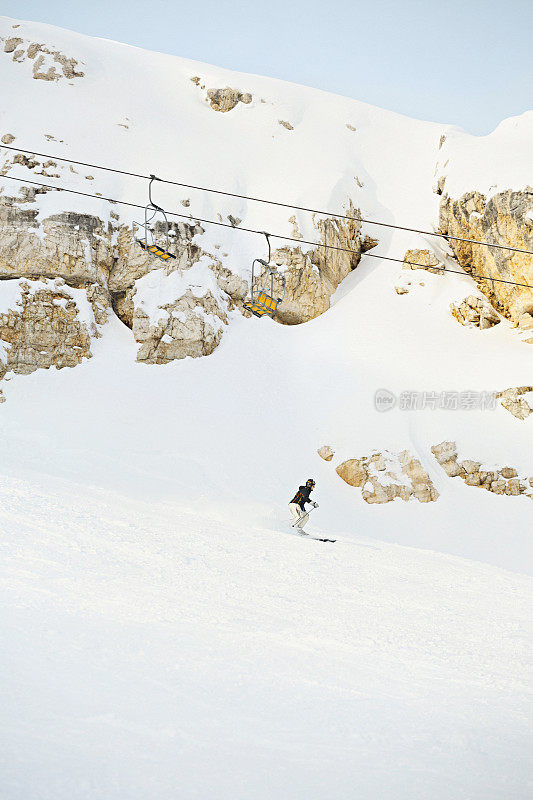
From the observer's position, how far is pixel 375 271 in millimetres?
27859

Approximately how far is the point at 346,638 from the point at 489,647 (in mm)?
1606

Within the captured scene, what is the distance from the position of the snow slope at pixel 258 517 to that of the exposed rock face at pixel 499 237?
2.70 feet

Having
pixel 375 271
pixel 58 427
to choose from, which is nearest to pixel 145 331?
pixel 58 427

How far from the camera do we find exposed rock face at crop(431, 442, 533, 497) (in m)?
17.2

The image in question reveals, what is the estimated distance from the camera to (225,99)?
33031 millimetres

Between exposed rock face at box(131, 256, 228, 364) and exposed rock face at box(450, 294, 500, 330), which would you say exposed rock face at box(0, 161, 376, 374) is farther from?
exposed rock face at box(450, 294, 500, 330)

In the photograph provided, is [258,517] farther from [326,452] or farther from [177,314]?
[177,314]

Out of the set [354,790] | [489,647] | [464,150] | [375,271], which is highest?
[464,150]

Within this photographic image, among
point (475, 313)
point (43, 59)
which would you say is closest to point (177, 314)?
point (475, 313)

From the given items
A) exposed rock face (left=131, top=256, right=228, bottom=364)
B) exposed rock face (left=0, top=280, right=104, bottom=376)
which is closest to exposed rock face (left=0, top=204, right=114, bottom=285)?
exposed rock face (left=0, top=280, right=104, bottom=376)

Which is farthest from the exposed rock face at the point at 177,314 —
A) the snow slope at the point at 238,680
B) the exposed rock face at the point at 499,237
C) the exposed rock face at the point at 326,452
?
the snow slope at the point at 238,680

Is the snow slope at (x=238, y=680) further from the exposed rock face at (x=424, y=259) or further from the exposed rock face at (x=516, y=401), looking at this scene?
the exposed rock face at (x=424, y=259)

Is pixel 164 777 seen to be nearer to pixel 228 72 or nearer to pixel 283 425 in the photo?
pixel 283 425

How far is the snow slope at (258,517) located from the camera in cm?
368
